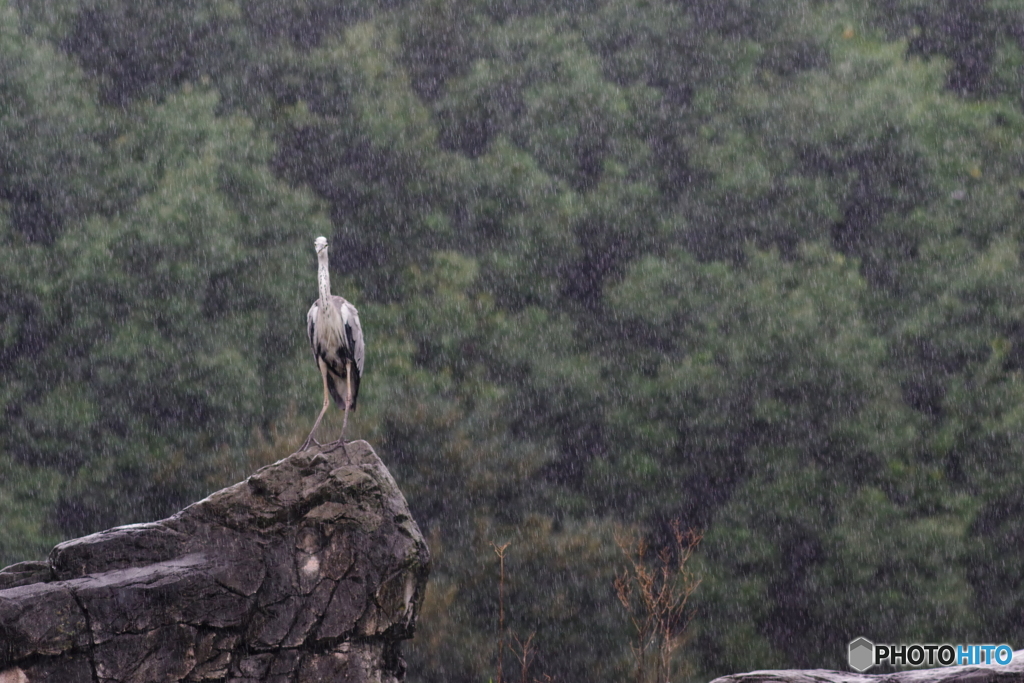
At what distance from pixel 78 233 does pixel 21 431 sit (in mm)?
2847

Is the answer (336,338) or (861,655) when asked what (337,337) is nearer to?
(336,338)

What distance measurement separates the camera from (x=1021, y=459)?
47.8ft

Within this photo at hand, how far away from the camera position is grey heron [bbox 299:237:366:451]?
7.31m

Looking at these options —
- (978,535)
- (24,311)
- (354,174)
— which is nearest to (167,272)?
(24,311)

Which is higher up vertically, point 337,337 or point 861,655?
point 337,337

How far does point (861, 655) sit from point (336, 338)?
359 inches

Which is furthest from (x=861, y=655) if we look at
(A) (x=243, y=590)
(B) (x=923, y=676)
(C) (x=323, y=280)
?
(A) (x=243, y=590)

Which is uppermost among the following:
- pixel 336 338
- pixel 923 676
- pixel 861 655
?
pixel 336 338

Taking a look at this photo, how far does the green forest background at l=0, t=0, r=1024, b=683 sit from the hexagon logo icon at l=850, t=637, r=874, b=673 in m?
0.63

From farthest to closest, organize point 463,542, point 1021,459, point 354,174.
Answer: point 354,174
point 463,542
point 1021,459

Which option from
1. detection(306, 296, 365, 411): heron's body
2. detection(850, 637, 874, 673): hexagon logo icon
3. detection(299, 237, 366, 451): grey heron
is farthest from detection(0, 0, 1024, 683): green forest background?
detection(306, 296, 365, 411): heron's body

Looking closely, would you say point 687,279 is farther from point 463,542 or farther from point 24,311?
point 24,311

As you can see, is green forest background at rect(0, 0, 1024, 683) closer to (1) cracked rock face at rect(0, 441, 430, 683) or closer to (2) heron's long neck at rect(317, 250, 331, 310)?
(2) heron's long neck at rect(317, 250, 331, 310)

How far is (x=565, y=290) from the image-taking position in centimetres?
1672
